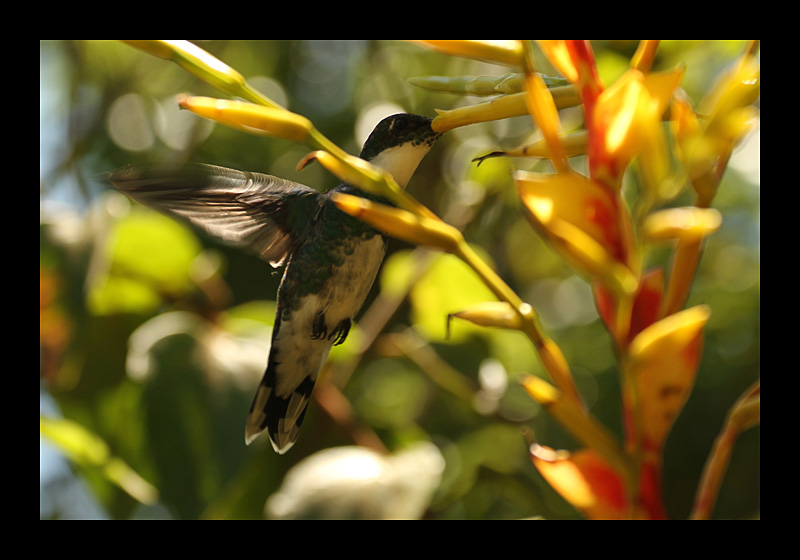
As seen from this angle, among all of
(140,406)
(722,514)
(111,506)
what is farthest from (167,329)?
(722,514)

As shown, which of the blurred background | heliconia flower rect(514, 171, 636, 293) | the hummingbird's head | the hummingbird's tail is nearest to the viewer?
heliconia flower rect(514, 171, 636, 293)

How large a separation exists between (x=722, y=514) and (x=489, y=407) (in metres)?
0.37

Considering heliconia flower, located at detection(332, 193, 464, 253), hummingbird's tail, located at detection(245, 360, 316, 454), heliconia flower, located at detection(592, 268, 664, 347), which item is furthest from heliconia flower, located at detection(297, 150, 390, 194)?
hummingbird's tail, located at detection(245, 360, 316, 454)

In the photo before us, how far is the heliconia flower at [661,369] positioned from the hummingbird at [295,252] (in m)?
0.23

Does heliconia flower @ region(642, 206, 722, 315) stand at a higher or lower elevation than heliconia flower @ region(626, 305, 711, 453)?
higher

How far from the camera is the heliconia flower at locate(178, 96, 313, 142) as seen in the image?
312mm

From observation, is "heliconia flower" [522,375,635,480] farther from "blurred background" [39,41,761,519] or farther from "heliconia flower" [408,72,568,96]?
"blurred background" [39,41,761,519]

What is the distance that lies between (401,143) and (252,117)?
168mm

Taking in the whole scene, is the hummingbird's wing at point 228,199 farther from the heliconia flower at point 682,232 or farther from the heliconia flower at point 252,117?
the heliconia flower at point 682,232

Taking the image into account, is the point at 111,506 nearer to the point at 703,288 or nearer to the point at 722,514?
the point at 722,514

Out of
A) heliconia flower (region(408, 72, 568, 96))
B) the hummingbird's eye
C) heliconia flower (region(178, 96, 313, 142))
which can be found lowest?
heliconia flower (region(178, 96, 313, 142))

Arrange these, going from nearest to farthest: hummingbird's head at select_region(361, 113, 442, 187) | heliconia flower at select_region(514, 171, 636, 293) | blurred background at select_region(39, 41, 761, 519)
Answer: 1. heliconia flower at select_region(514, 171, 636, 293)
2. hummingbird's head at select_region(361, 113, 442, 187)
3. blurred background at select_region(39, 41, 761, 519)

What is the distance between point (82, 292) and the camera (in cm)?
75

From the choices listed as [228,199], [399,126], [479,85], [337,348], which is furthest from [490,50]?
[337,348]
